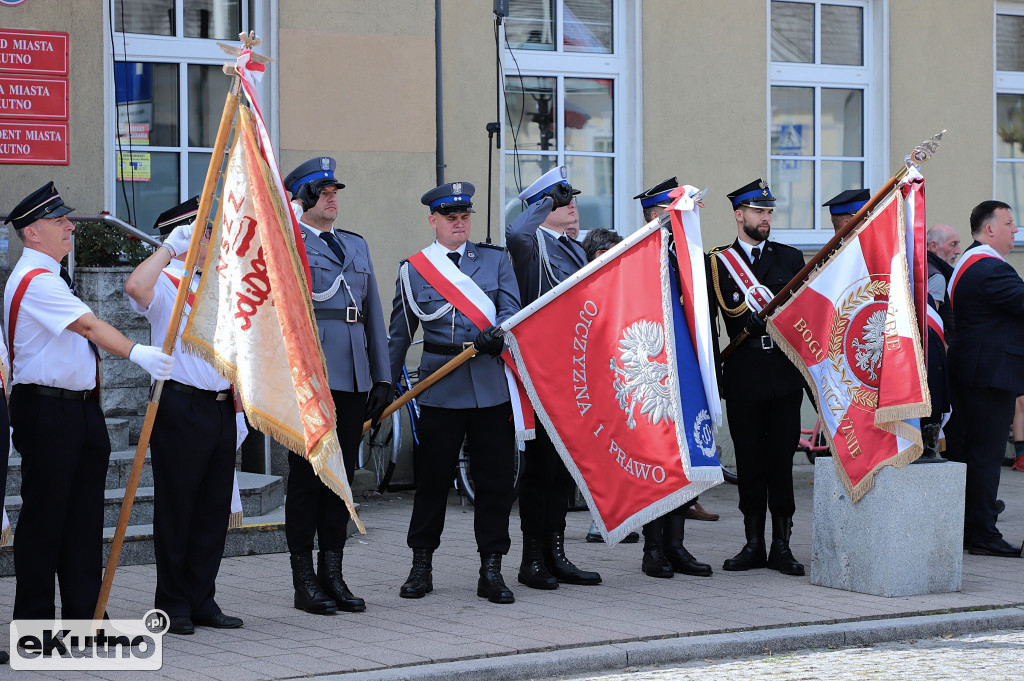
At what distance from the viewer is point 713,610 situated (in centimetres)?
660

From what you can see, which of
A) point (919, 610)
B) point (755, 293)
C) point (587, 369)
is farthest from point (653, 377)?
point (919, 610)

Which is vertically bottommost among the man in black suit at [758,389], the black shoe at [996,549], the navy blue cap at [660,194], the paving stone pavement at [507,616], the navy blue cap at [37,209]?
the black shoe at [996,549]

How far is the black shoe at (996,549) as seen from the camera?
827 centimetres

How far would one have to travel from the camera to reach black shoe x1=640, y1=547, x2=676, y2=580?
24.5 feet

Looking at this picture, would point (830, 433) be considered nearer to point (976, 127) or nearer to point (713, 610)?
point (713, 610)

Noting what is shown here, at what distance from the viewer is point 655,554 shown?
754cm

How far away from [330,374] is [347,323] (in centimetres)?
29

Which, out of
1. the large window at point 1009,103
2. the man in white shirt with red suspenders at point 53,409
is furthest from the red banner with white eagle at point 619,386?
the large window at point 1009,103

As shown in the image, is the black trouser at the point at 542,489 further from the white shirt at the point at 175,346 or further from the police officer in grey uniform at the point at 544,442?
the white shirt at the point at 175,346

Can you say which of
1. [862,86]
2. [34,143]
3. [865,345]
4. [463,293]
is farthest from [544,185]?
[862,86]

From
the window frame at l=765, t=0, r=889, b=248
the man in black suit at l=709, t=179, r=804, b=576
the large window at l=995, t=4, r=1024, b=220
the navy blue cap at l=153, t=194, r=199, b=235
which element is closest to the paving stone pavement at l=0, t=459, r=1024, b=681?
the man in black suit at l=709, t=179, r=804, b=576

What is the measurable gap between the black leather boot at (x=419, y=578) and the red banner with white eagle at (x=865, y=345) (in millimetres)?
2183

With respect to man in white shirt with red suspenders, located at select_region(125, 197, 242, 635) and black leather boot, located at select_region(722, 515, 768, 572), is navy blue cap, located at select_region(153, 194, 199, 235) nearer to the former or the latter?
man in white shirt with red suspenders, located at select_region(125, 197, 242, 635)

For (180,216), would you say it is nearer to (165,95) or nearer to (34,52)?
(34,52)
